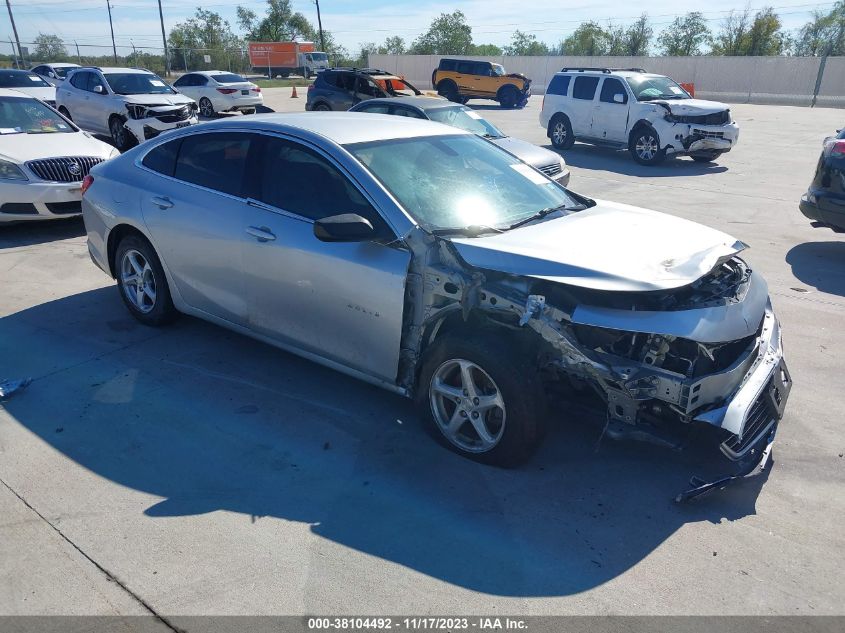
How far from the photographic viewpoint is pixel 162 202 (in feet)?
16.5

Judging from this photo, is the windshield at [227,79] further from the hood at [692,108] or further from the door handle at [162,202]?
the door handle at [162,202]

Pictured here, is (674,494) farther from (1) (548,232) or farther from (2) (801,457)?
(1) (548,232)

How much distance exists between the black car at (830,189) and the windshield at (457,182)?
14.2 feet

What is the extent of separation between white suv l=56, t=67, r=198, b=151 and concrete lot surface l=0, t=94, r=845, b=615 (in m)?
10.6

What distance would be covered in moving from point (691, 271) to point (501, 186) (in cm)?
151

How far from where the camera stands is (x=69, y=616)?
2.77 m

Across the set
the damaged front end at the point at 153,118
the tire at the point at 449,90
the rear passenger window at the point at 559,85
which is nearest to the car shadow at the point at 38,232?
the damaged front end at the point at 153,118

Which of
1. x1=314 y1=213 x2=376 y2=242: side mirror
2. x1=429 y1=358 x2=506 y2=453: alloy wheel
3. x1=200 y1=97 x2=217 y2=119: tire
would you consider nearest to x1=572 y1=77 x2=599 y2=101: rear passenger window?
x1=200 y1=97 x2=217 y2=119: tire

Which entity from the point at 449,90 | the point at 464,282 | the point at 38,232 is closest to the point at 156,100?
the point at 38,232

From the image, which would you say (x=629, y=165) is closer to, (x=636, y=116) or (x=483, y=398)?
(x=636, y=116)

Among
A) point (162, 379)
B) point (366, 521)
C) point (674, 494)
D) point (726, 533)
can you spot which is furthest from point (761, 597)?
point (162, 379)

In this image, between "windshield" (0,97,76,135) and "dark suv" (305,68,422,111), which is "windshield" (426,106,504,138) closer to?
"windshield" (0,97,76,135)

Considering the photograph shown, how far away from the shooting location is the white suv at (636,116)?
14.3 meters

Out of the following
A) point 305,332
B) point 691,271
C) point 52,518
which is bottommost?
point 52,518
